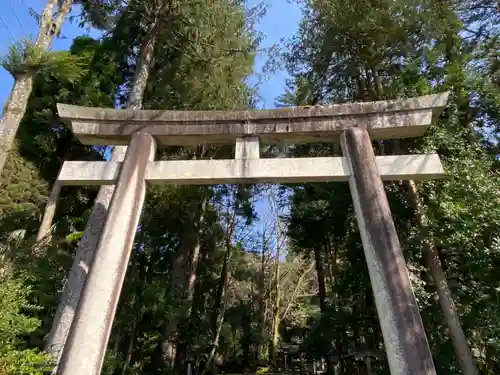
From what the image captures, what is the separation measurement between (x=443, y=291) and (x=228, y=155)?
23.6 feet

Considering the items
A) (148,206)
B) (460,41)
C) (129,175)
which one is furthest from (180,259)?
(460,41)

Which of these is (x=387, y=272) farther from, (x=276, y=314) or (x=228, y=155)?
(x=276, y=314)

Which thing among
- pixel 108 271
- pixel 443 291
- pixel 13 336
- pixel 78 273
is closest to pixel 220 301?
pixel 443 291

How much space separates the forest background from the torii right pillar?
3.26 metres

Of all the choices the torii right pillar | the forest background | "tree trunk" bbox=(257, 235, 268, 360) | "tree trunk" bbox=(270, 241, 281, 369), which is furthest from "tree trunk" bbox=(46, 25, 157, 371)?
"tree trunk" bbox=(270, 241, 281, 369)

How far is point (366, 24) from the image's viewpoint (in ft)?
26.3

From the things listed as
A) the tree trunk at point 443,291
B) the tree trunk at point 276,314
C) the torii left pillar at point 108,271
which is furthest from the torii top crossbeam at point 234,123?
the tree trunk at point 276,314

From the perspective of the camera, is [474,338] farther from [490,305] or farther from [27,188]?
[27,188]

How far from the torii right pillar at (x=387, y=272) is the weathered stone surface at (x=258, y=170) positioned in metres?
0.23

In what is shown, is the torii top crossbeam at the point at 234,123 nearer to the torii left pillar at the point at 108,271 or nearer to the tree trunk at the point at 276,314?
the torii left pillar at the point at 108,271

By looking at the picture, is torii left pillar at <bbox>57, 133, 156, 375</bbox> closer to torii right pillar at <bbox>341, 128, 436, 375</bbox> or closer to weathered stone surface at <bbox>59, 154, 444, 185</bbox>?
weathered stone surface at <bbox>59, 154, 444, 185</bbox>

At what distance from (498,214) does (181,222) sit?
841 cm

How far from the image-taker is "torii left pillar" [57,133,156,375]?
329cm

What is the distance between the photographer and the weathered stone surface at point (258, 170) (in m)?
4.32
